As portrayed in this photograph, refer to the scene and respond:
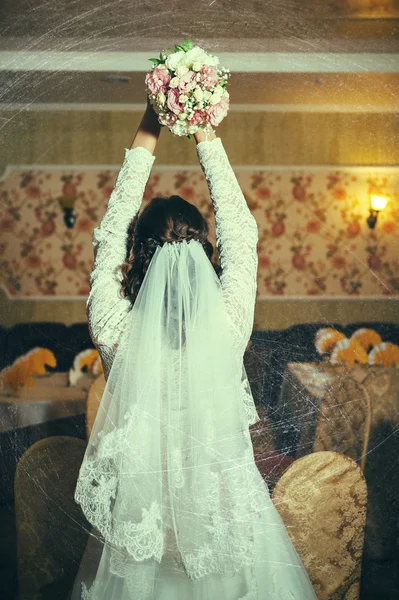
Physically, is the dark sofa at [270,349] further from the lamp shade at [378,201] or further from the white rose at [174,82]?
the white rose at [174,82]

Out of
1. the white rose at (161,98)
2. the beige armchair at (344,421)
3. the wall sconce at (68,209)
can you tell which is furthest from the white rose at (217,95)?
the wall sconce at (68,209)

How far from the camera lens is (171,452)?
1.34 meters

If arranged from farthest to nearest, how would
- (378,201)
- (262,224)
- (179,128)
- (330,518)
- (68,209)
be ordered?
1. (68,209)
2. (262,224)
3. (378,201)
4. (330,518)
5. (179,128)

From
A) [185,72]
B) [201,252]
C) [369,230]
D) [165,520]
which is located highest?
[185,72]

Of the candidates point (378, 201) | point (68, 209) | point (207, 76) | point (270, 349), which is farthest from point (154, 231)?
point (68, 209)

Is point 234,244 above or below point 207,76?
below

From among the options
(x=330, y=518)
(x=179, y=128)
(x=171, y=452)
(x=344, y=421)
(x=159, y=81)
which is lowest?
(x=330, y=518)

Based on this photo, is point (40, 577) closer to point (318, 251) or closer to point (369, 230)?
point (369, 230)

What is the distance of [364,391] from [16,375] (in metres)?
1.59

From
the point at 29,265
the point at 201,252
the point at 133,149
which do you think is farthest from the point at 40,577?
the point at 29,265

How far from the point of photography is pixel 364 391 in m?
2.21

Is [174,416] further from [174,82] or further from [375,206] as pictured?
[375,206]

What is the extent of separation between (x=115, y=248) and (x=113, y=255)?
0.02 meters

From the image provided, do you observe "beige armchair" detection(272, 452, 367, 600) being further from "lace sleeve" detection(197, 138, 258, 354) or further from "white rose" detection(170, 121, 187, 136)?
"white rose" detection(170, 121, 187, 136)
